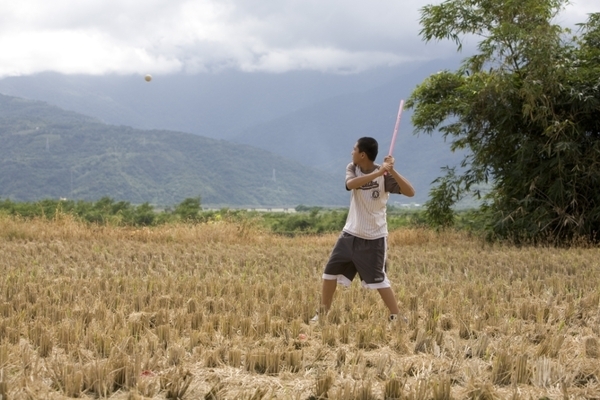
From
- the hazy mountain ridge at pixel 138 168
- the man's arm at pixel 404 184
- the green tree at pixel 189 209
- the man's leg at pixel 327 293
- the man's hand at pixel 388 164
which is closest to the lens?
Answer: the man's hand at pixel 388 164

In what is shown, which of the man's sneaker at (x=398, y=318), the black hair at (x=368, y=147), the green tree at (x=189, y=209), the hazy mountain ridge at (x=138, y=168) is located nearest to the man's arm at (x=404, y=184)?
the black hair at (x=368, y=147)

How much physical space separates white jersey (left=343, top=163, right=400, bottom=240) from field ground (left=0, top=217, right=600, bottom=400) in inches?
26.7

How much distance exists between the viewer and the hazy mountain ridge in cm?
9981

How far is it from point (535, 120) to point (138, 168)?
101 meters

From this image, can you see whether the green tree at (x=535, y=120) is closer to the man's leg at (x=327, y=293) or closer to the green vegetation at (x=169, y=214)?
the green vegetation at (x=169, y=214)

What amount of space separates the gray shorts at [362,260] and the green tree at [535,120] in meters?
7.92

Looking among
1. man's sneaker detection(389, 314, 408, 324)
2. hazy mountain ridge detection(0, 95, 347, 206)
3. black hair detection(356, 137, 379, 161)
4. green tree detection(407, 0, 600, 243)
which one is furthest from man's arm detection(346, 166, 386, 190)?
hazy mountain ridge detection(0, 95, 347, 206)

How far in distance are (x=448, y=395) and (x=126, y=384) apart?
1642mm

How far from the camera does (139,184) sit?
348 ft

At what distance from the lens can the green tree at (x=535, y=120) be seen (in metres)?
13.0

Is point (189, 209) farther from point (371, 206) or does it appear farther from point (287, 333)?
point (287, 333)

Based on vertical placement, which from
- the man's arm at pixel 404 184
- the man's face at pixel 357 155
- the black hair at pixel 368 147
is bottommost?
the man's arm at pixel 404 184

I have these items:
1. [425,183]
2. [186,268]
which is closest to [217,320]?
[186,268]

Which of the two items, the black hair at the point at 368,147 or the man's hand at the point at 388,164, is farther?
the black hair at the point at 368,147
